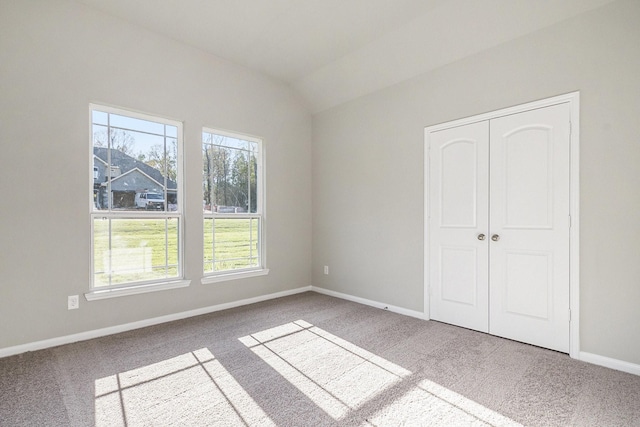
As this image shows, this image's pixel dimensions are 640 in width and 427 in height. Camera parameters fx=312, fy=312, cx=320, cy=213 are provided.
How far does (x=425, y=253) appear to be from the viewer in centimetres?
356

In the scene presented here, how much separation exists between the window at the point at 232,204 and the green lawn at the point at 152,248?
13 millimetres

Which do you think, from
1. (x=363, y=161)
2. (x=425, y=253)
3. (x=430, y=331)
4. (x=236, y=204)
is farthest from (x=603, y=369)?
(x=236, y=204)

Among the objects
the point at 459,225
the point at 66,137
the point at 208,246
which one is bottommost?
the point at 208,246

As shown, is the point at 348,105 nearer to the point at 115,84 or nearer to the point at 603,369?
the point at 115,84

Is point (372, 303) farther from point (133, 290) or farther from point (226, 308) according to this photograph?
point (133, 290)

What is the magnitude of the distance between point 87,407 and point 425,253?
318cm

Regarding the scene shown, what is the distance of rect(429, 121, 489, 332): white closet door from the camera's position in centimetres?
313

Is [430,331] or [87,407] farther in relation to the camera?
[430,331]

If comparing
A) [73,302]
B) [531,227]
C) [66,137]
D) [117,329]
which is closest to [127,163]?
[66,137]

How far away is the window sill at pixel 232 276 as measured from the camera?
12.4 ft

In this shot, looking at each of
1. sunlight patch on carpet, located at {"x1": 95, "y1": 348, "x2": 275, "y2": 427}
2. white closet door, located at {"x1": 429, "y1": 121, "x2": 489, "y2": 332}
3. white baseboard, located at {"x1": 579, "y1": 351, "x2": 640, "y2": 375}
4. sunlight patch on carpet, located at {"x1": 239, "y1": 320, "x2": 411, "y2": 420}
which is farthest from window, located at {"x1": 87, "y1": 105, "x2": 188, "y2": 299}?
white baseboard, located at {"x1": 579, "y1": 351, "x2": 640, "y2": 375}

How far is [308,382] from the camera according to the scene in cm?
220

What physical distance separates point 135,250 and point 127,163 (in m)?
0.92

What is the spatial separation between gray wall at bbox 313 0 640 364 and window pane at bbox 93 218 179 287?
7.00 feet
